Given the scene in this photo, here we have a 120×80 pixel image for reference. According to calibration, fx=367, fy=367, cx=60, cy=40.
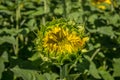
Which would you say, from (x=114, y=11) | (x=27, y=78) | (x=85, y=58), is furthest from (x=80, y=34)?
(x=114, y=11)

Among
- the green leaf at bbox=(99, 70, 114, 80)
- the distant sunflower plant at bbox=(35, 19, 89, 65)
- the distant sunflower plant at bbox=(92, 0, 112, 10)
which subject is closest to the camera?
the distant sunflower plant at bbox=(35, 19, 89, 65)

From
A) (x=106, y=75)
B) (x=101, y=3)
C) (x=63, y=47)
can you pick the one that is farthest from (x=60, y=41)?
(x=101, y=3)

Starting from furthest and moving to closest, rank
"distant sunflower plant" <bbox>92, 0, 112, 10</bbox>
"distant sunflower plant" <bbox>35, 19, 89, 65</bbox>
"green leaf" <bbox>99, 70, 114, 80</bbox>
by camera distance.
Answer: "distant sunflower plant" <bbox>92, 0, 112, 10</bbox> < "green leaf" <bbox>99, 70, 114, 80</bbox> < "distant sunflower plant" <bbox>35, 19, 89, 65</bbox>

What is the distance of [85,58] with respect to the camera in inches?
94.9

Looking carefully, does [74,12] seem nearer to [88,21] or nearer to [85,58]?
[88,21]

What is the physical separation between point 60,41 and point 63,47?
0.12ft

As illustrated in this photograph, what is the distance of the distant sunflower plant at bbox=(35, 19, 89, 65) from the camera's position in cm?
175

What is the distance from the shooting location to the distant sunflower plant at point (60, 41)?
175 cm

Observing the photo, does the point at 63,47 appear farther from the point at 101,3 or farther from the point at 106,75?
A: the point at 101,3

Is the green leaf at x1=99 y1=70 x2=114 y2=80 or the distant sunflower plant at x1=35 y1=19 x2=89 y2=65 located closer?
the distant sunflower plant at x1=35 y1=19 x2=89 y2=65

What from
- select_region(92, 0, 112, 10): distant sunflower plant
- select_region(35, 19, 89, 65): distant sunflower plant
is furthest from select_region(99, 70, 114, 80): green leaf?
select_region(92, 0, 112, 10): distant sunflower plant

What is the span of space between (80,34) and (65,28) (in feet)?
0.26

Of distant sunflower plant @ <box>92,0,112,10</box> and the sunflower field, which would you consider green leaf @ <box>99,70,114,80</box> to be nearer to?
the sunflower field

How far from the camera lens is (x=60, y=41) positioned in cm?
177
